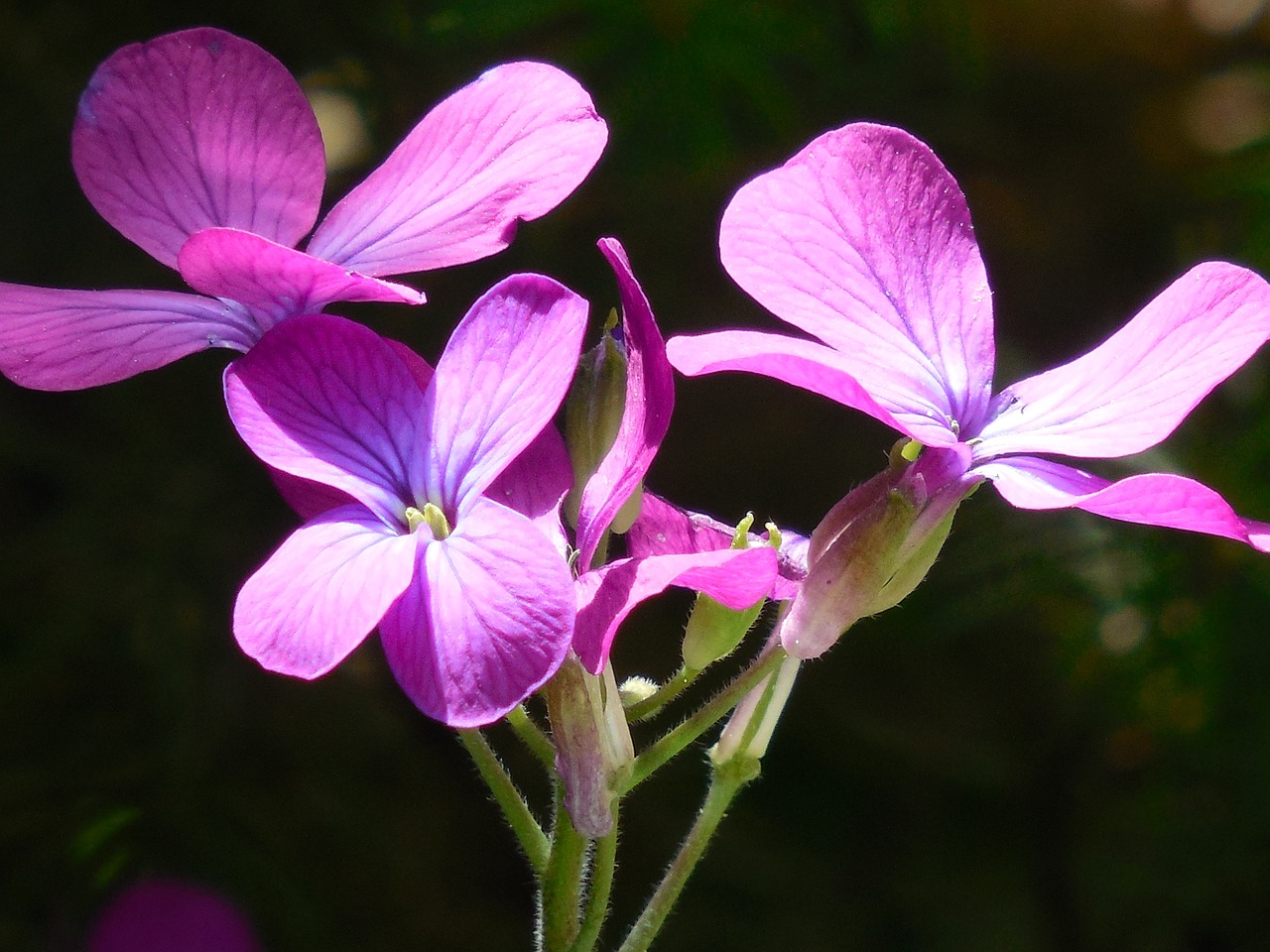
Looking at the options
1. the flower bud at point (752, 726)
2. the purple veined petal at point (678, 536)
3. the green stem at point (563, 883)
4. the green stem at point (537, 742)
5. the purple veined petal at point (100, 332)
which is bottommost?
the green stem at point (563, 883)

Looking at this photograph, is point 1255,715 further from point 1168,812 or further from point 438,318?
point 438,318

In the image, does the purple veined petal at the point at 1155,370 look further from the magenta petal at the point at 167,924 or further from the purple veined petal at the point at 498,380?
the magenta petal at the point at 167,924

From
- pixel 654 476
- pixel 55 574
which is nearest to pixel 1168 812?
pixel 654 476

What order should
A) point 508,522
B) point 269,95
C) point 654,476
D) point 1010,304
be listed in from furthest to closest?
point 1010,304 < point 654,476 < point 269,95 < point 508,522

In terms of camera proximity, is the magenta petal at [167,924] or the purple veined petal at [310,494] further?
the magenta petal at [167,924]

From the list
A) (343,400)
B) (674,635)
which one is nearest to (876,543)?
(343,400)

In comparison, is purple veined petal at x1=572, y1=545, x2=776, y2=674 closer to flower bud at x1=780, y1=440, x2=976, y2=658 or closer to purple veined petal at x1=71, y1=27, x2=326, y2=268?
flower bud at x1=780, y1=440, x2=976, y2=658

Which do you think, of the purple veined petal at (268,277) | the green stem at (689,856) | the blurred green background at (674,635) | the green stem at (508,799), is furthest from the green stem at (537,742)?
the blurred green background at (674,635)
